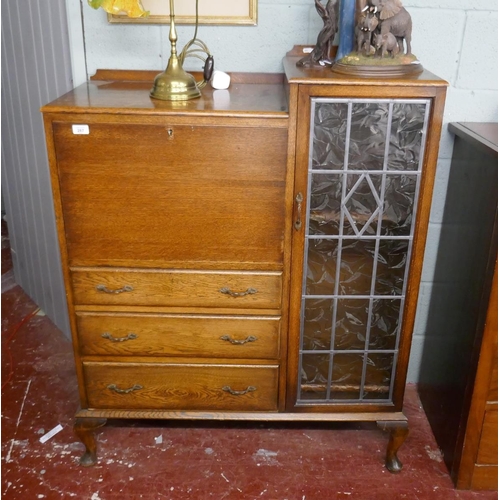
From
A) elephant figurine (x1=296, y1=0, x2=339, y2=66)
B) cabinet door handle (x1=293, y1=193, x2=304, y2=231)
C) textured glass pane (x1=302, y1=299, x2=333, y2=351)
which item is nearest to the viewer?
cabinet door handle (x1=293, y1=193, x2=304, y2=231)

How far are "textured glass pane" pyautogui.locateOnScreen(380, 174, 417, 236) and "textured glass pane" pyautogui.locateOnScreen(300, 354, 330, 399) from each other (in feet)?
1.67

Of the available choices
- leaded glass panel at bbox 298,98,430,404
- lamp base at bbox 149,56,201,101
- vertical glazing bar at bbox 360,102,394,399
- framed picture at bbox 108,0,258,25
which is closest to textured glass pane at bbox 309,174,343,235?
leaded glass panel at bbox 298,98,430,404

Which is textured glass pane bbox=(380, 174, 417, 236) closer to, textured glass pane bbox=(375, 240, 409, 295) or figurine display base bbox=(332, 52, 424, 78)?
textured glass pane bbox=(375, 240, 409, 295)

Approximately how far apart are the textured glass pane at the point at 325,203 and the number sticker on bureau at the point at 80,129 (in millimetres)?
664

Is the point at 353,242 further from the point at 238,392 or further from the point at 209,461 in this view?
the point at 209,461

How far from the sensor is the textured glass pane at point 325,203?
1631 millimetres

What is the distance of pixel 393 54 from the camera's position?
158 centimetres

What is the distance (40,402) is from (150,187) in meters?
1.24

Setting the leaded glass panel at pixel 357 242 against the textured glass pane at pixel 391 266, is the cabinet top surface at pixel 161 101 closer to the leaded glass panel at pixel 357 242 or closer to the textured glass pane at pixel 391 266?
the leaded glass panel at pixel 357 242

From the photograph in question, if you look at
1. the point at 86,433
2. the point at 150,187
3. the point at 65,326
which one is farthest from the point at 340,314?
the point at 65,326

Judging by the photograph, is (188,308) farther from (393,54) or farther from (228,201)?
(393,54)

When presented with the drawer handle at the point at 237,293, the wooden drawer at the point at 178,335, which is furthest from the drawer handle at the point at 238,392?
the drawer handle at the point at 237,293

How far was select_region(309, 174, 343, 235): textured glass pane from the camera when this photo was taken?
163cm

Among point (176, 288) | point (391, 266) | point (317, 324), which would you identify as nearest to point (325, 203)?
point (391, 266)
